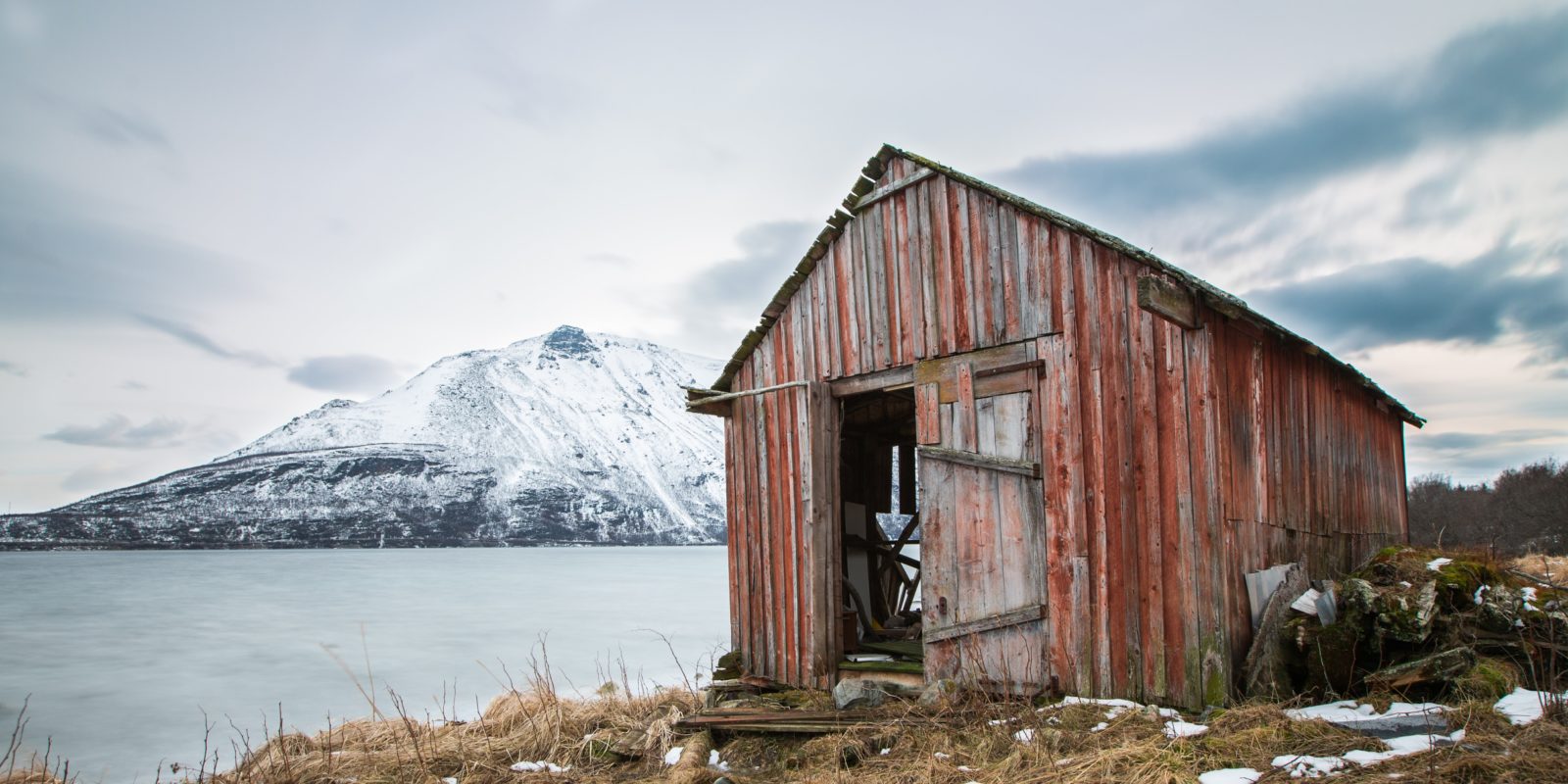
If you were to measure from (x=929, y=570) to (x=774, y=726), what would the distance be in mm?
1764

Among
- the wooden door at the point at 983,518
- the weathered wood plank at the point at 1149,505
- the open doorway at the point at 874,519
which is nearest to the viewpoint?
the weathered wood plank at the point at 1149,505

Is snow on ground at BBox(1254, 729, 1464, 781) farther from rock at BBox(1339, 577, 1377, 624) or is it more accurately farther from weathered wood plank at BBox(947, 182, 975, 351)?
weathered wood plank at BBox(947, 182, 975, 351)

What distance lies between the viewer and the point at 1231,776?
4168 mm

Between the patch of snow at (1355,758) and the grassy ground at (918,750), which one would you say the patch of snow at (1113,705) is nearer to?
the grassy ground at (918,750)

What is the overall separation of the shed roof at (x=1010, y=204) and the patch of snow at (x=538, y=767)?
415 cm

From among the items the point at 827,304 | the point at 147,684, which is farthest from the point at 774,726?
the point at 147,684

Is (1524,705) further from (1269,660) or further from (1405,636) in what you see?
(1269,660)

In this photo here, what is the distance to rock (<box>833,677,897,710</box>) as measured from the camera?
22.6 ft

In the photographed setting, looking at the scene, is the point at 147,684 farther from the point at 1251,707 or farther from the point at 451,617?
the point at 1251,707

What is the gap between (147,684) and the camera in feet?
59.3

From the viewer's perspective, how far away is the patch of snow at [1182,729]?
16.1ft

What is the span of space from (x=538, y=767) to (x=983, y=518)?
387 cm

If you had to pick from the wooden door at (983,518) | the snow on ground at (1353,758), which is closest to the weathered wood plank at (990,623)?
the wooden door at (983,518)

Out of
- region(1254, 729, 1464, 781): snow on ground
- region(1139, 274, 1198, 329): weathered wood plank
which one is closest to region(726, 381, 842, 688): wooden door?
region(1139, 274, 1198, 329): weathered wood plank
